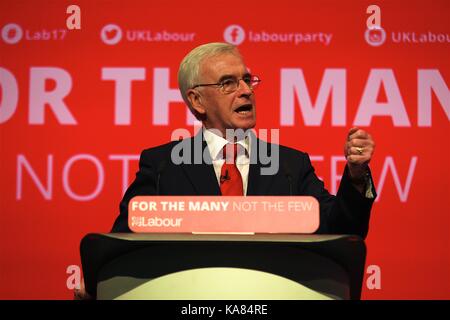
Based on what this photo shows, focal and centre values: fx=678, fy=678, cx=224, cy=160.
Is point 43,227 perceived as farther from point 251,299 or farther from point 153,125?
point 251,299

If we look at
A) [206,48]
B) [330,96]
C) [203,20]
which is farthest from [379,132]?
[206,48]

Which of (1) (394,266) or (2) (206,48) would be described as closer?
(2) (206,48)

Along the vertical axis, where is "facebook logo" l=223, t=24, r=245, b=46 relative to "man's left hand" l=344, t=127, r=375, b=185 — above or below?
above

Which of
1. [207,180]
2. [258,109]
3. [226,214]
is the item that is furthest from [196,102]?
[226,214]

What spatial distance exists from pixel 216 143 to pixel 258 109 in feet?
2.93

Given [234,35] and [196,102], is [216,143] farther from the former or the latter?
[234,35]

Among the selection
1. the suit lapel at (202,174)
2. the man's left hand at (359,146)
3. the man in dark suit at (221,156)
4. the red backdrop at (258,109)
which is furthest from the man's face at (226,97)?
the red backdrop at (258,109)

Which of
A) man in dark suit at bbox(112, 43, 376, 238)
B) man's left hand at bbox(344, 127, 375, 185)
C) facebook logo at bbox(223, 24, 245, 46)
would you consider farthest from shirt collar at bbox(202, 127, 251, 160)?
facebook logo at bbox(223, 24, 245, 46)

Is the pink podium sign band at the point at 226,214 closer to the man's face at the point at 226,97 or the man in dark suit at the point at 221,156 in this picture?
the man in dark suit at the point at 221,156

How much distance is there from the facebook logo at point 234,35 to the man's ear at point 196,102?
2.72ft

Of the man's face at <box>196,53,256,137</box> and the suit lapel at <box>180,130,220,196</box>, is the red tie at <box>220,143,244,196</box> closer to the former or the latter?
the suit lapel at <box>180,130,220,196</box>

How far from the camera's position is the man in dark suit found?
5.97 ft
